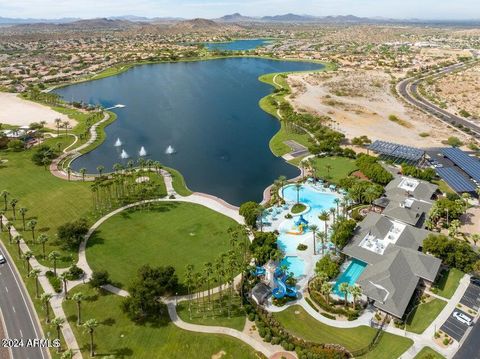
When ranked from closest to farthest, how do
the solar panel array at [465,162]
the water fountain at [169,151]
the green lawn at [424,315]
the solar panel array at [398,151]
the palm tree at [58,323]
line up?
1. the palm tree at [58,323]
2. the green lawn at [424,315]
3. the solar panel array at [465,162]
4. the solar panel array at [398,151]
5. the water fountain at [169,151]

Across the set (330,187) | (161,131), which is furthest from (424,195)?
(161,131)

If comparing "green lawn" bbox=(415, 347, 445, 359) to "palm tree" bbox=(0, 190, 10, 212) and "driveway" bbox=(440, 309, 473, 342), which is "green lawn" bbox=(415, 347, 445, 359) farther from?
"palm tree" bbox=(0, 190, 10, 212)

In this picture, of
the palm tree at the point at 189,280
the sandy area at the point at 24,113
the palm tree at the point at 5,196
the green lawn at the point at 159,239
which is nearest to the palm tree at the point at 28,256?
the green lawn at the point at 159,239

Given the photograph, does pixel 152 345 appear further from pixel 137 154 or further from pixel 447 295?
pixel 137 154

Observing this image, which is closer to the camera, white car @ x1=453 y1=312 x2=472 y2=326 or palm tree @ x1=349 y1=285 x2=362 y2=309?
white car @ x1=453 y1=312 x2=472 y2=326

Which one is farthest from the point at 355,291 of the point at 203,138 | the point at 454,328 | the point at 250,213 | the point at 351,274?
the point at 203,138

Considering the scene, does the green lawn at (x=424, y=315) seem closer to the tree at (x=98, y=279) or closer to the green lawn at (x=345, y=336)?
the green lawn at (x=345, y=336)

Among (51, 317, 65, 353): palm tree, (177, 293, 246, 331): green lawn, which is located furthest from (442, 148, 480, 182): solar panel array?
(51, 317, 65, 353): palm tree

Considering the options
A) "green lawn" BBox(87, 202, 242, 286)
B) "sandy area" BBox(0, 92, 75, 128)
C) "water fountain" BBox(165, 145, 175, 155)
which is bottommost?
"green lawn" BBox(87, 202, 242, 286)
